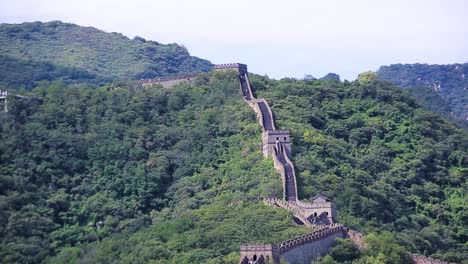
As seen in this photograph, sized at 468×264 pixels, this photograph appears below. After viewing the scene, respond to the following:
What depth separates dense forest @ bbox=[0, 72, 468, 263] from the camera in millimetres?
87875

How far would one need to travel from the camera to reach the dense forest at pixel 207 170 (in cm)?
8788

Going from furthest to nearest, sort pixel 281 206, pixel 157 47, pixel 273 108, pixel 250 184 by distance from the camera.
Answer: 1. pixel 157 47
2. pixel 273 108
3. pixel 250 184
4. pixel 281 206

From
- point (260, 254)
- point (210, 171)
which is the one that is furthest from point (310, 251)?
point (210, 171)

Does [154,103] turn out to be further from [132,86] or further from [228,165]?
[228,165]

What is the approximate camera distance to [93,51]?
604 feet

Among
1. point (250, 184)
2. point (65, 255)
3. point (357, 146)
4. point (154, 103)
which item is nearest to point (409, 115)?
point (357, 146)

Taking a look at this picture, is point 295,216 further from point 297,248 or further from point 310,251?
point 297,248

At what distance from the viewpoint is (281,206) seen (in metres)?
87.0

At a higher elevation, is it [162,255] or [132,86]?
[132,86]

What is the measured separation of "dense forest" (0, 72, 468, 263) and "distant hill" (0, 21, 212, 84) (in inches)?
1893

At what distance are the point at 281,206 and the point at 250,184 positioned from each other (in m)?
9.22

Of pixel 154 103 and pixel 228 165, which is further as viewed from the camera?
pixel 154 103

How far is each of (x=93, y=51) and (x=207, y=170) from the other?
82.7 meters

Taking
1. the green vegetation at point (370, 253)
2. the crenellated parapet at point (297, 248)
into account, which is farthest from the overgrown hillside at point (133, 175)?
the green vegetation at point (370, 253)
